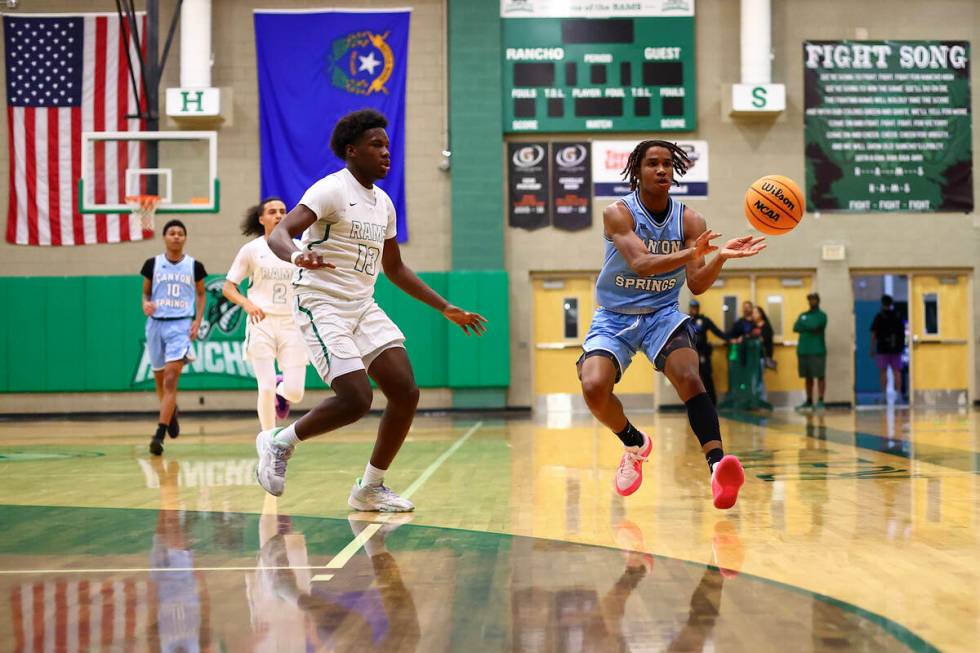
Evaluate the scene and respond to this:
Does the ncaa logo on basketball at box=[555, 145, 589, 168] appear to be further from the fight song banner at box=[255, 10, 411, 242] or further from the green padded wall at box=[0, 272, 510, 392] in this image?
the fight song banner at box=[255, 10, 411, 242]

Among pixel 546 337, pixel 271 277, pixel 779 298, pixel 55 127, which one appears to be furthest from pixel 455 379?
pixel 271 277

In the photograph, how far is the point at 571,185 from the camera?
17234 millimetres

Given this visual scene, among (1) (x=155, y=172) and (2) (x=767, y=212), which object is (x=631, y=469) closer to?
(2) (x=767, y=212)

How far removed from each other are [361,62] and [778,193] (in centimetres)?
1254

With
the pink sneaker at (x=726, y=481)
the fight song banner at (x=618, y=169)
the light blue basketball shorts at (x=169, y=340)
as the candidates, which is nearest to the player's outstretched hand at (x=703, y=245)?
the pink sneaker at (x=726, y=481)

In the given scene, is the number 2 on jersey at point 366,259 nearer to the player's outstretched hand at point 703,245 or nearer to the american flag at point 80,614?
the player's outstretched hand at point 703,245

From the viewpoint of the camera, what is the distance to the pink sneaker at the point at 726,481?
4.46m

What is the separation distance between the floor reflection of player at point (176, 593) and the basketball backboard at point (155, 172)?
29.4 feet

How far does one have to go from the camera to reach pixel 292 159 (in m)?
17.0

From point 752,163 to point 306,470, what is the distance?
39.0 ft

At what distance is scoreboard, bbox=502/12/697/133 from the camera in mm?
17000

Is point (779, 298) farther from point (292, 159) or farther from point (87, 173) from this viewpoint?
point (87, 173)

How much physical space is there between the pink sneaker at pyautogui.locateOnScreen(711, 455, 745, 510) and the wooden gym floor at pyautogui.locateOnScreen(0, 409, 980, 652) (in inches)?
4.9

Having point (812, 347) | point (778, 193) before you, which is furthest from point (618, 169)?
point (778, 193)
